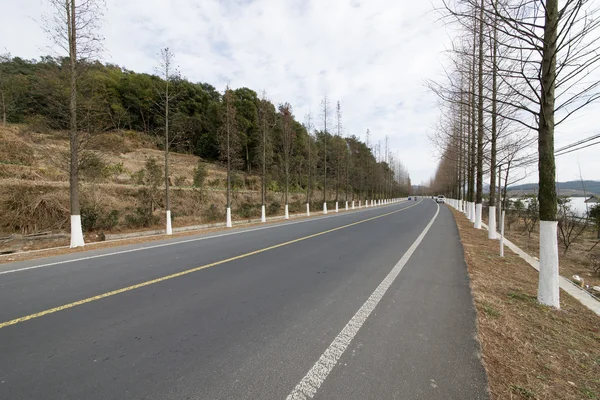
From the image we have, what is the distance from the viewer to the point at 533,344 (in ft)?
10.0

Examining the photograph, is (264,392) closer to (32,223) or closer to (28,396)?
(28,396)

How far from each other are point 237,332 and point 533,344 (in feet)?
10.8

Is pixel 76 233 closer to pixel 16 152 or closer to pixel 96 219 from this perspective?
pixel 96 219

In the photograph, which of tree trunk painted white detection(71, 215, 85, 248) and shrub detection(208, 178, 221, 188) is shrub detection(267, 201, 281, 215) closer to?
shrub detection(208, 178, 221, 188)

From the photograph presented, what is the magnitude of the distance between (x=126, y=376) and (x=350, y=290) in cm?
324

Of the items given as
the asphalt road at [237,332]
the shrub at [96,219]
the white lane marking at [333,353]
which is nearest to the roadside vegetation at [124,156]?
the shrub at [96,219]

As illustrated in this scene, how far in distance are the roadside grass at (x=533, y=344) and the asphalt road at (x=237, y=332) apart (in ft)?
0.64

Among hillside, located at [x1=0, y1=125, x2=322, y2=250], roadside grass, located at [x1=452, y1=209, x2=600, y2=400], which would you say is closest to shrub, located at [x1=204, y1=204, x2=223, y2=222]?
hillside, located at [x1=0, y1=125, x2=322, y2=250]

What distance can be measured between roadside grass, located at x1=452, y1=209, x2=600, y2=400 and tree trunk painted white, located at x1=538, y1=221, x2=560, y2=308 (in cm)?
15

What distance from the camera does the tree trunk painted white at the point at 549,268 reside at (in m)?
4.20

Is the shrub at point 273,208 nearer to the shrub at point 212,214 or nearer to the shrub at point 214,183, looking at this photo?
the shrub at point 212,214

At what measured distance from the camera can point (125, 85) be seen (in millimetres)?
37250

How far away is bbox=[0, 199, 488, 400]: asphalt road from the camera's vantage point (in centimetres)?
229

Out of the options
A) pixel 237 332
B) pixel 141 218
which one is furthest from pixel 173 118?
pixel 237 332
